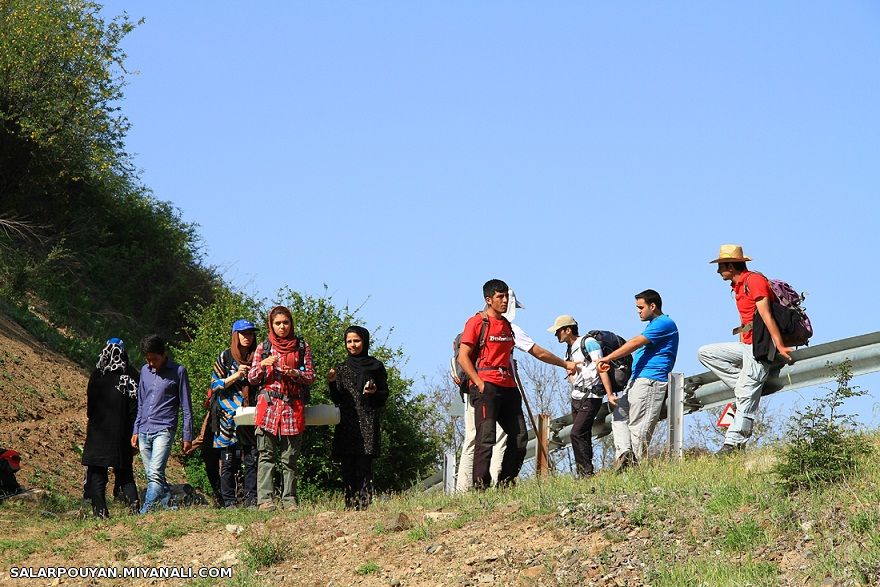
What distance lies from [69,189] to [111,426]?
907 inches

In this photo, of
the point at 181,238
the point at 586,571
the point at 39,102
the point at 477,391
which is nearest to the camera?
the point at 586,571

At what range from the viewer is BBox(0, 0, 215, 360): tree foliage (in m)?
29.5

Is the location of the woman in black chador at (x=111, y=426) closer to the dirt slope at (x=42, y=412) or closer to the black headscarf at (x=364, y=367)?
the black headscarf at (x=364, y=367)

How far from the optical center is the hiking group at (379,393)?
35.6 ft

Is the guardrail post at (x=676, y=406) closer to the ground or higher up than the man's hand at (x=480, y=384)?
closer to the ground

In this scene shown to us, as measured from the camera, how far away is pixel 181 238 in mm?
36500

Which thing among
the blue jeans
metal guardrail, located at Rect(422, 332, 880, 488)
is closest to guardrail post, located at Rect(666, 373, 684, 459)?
metal guardrail, located at Rect(422, 332, 880, 488)

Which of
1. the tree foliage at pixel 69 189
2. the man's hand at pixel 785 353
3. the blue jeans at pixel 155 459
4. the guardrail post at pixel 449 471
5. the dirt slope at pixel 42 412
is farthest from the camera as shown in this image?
the tree foliage at pixel 69 189

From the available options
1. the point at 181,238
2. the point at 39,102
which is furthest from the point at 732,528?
the point at 181,238

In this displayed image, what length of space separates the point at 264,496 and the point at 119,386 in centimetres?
201

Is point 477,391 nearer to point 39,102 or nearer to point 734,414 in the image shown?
point 734,414

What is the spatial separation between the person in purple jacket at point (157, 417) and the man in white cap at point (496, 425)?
2676 mm

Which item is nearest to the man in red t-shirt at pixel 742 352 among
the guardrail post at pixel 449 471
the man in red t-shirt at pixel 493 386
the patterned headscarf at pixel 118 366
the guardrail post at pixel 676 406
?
the guardrail post at pixel 676 406

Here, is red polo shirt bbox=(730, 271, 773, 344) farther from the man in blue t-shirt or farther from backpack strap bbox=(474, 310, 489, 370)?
backpack strap bbox=(474, 310, 489, 370)
